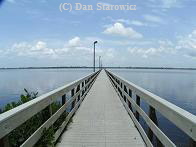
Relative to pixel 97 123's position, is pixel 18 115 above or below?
above

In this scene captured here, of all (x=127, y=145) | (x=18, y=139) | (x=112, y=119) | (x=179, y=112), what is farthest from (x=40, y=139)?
(x=112, y=119)

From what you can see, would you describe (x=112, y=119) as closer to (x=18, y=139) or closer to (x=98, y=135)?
(x=98, y=135)

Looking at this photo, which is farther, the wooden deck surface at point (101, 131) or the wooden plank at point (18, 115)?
the wooden deck surface at point (101, 131)

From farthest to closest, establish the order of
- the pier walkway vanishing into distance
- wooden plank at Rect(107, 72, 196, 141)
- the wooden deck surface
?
the wooden deck surface
the pier walkway vanishing into distance
wooden plank at Rect(107, 72, 196, 141)

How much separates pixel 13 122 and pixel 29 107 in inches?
23.7

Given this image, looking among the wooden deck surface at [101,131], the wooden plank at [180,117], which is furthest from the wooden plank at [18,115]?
the wooden plank at [180,117]

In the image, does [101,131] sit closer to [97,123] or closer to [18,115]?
[97,123]

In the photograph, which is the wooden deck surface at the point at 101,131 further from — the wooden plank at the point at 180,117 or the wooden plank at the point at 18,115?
the wooden plank at the point at 180,117

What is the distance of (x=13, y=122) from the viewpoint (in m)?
2.88

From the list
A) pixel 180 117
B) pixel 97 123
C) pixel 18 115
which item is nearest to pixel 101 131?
pixel 97 123

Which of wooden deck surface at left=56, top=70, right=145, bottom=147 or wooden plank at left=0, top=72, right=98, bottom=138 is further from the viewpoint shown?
wooden deck surface at left=56, top=70, right=145, bottom=147

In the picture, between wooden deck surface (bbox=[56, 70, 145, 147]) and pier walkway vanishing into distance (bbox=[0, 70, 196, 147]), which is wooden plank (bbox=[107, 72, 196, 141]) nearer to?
pier walkway vanishing into distance (bbox=[0, 70, 196, 147])

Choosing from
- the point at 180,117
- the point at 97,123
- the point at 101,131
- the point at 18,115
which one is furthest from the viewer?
the point at 97,123

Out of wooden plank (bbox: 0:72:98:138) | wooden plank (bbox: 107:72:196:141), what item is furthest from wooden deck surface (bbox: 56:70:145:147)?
wooden plank (bbox: 107:72:196:141)
